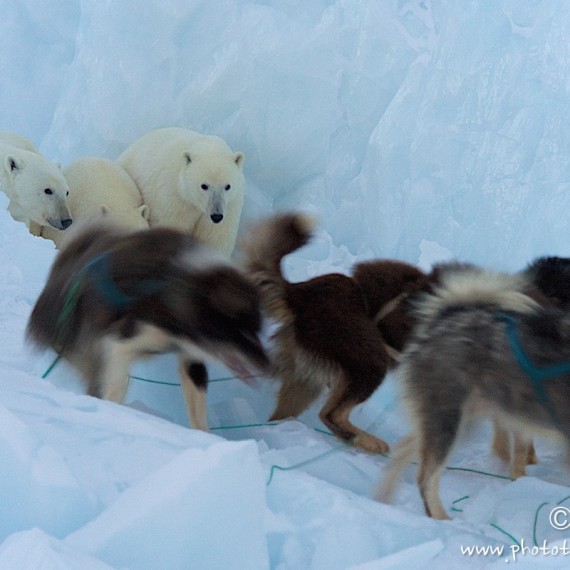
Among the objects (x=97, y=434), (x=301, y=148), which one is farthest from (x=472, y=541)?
(x=301, y=148)

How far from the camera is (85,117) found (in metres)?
6.78

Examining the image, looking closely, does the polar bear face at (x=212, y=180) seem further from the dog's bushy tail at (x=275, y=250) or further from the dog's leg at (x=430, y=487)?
the dog's leg at (x=430, y=487)

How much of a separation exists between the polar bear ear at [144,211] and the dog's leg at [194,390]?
2.53 m

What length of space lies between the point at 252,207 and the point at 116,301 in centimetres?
342

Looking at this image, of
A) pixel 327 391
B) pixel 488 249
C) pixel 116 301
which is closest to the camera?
pixel 116 301

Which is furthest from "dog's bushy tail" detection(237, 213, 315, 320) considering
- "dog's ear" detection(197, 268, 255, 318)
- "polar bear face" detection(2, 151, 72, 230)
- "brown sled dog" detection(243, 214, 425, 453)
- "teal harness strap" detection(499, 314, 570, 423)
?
"polar bear face" detection(2, 151, 72, 230)

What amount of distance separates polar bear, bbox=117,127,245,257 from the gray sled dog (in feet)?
10.3

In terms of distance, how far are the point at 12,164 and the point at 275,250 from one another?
9.67 feet

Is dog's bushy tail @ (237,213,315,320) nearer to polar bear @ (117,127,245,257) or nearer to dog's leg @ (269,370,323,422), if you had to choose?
dog's leg @ (269,370,323,422)

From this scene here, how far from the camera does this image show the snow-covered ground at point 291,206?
2.17 meters

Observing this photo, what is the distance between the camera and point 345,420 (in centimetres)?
397

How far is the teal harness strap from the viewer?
288 centimetres

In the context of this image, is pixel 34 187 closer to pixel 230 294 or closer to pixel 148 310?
pixel 148 310

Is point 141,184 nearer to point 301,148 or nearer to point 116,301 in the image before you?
point 301,148
